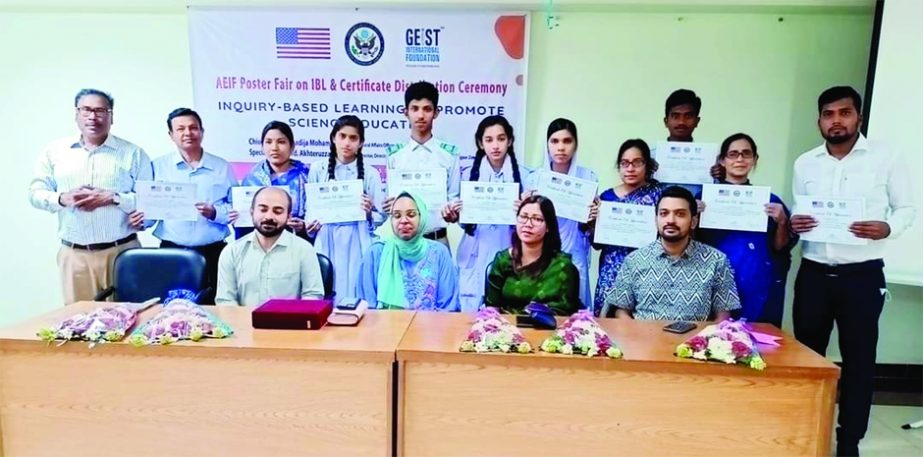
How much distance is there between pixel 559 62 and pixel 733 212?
49.0 inches

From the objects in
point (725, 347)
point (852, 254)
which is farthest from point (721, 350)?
point (852, 254)

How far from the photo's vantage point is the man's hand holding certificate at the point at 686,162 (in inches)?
118

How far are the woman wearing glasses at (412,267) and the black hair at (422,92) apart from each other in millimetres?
573

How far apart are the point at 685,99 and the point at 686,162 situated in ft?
1.23

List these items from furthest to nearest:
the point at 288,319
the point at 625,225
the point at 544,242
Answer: the point at 625,225, the point at 544,242, the point at 288,319

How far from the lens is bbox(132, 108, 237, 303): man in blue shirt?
3.11 metres

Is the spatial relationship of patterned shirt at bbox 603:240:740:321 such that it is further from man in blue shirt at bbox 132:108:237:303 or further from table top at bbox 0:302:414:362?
man in blue shirt at bbox 132:108:237:303

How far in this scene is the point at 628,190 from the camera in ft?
9.87

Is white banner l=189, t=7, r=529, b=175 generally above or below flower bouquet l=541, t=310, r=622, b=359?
above

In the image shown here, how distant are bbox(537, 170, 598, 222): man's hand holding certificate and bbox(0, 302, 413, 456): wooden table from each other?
149 cm

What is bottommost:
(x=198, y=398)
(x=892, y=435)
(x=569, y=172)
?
(x=892, y=435)

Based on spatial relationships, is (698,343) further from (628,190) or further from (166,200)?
(166,200)

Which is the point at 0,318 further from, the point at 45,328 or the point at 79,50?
the point at 45,328

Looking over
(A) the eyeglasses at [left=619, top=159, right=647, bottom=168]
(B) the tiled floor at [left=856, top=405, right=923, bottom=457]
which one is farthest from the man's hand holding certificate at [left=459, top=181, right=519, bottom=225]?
(B) the tiled floor at [left=856, top=405, right=923, bottom=457]
